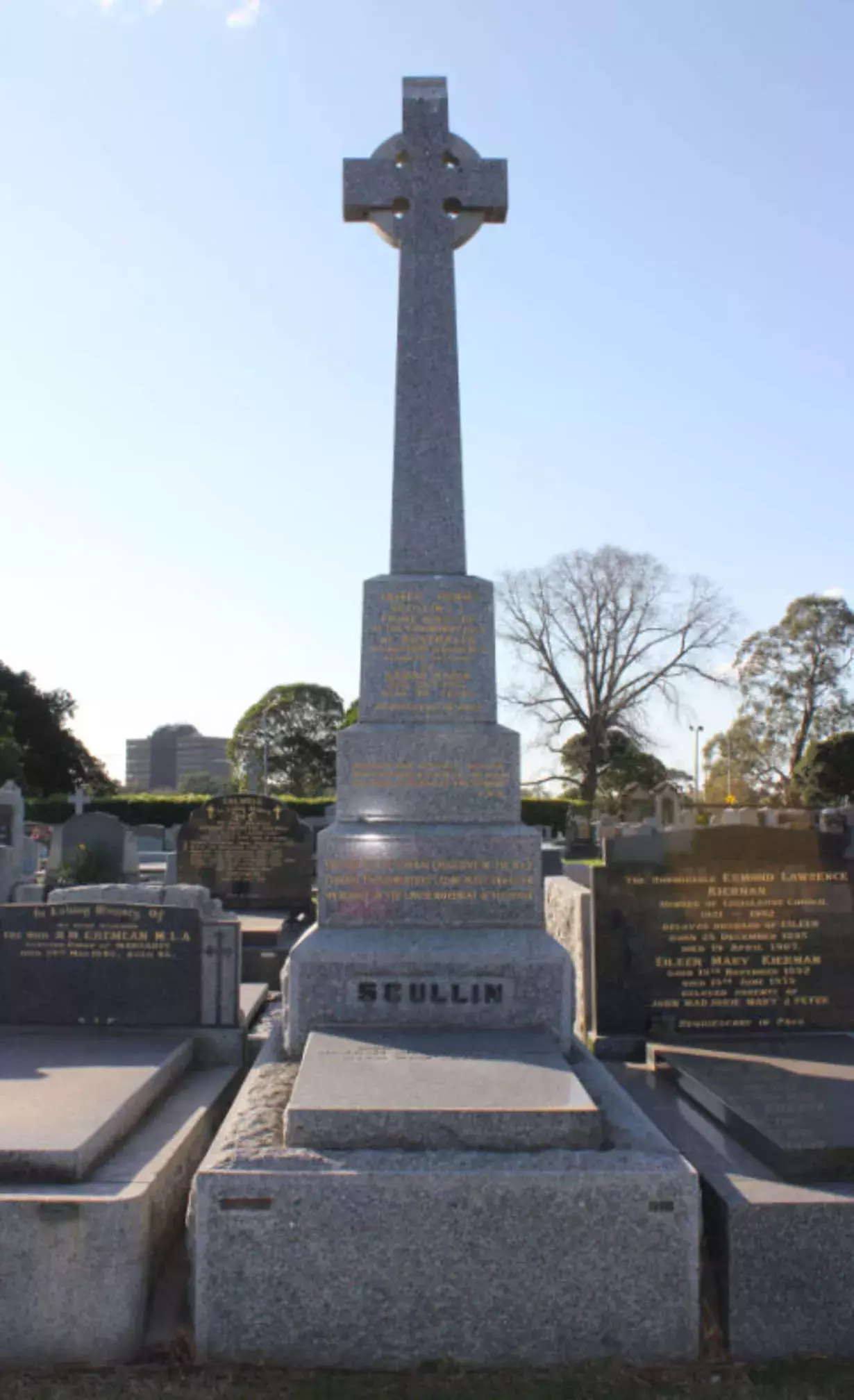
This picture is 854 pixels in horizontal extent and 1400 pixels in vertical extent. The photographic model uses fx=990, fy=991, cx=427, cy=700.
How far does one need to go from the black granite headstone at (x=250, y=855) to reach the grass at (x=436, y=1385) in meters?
8.01

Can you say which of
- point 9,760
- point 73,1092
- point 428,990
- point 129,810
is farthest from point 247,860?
point 9,760

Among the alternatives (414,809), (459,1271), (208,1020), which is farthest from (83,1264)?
(414,809)

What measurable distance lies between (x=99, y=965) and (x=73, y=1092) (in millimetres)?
1202

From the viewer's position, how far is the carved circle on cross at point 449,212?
6.46 metres

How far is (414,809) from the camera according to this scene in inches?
216

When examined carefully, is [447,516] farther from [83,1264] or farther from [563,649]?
[563,649]

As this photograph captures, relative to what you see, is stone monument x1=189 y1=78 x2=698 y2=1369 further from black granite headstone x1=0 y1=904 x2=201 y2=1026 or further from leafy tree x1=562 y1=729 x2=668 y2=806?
leafy tree x1=562 y1=729 x2=668 y2=806

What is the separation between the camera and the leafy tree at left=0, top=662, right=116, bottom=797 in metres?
45.2

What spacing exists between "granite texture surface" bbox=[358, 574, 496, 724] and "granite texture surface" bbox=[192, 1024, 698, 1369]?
2802 mm

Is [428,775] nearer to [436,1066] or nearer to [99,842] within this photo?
[436,1066]

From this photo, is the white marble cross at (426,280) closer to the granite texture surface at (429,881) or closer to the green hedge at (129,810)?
the granite texture surface at (429,881)

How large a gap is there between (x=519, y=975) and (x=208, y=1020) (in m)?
1.84

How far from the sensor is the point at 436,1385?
3080mm

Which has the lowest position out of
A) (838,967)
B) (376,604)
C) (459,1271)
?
(459,1271)
